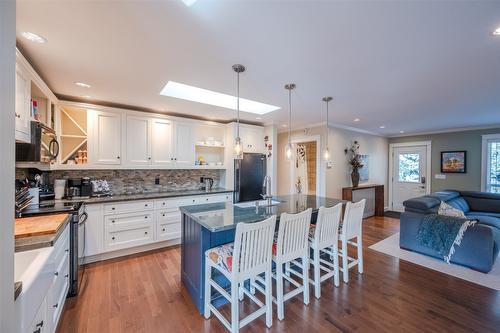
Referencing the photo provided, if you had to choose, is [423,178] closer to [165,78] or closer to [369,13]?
[369,13]

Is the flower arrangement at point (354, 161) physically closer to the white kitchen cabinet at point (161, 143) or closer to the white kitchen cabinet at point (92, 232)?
the white kitchen cabinet at point (161, 143)

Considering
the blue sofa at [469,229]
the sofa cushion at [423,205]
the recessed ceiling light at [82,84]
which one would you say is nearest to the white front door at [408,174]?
the blue sofa at [469,229]

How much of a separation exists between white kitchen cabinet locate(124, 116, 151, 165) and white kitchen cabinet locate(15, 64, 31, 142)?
1491 mm

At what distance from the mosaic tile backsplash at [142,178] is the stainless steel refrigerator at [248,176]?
1.72 feet

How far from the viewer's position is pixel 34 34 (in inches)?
66.7

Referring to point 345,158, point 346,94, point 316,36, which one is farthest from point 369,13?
point 345,158

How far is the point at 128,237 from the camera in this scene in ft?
10.9

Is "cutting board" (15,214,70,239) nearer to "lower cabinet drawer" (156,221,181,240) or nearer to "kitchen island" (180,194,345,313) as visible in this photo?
"kitchen island" (180,194,345,313)

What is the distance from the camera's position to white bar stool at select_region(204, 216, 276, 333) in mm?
1716

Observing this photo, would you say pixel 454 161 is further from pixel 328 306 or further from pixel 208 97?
pixel 208 97

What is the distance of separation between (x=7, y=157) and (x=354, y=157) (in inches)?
236

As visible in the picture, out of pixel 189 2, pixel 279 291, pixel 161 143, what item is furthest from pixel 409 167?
pixel 189 2

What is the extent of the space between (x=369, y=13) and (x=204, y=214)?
213 cm

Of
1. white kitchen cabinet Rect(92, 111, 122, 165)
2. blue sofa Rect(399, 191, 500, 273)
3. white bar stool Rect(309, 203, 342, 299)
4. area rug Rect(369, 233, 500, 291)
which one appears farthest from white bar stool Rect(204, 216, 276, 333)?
blue sofa Rect(399, 191, 500, 273)
